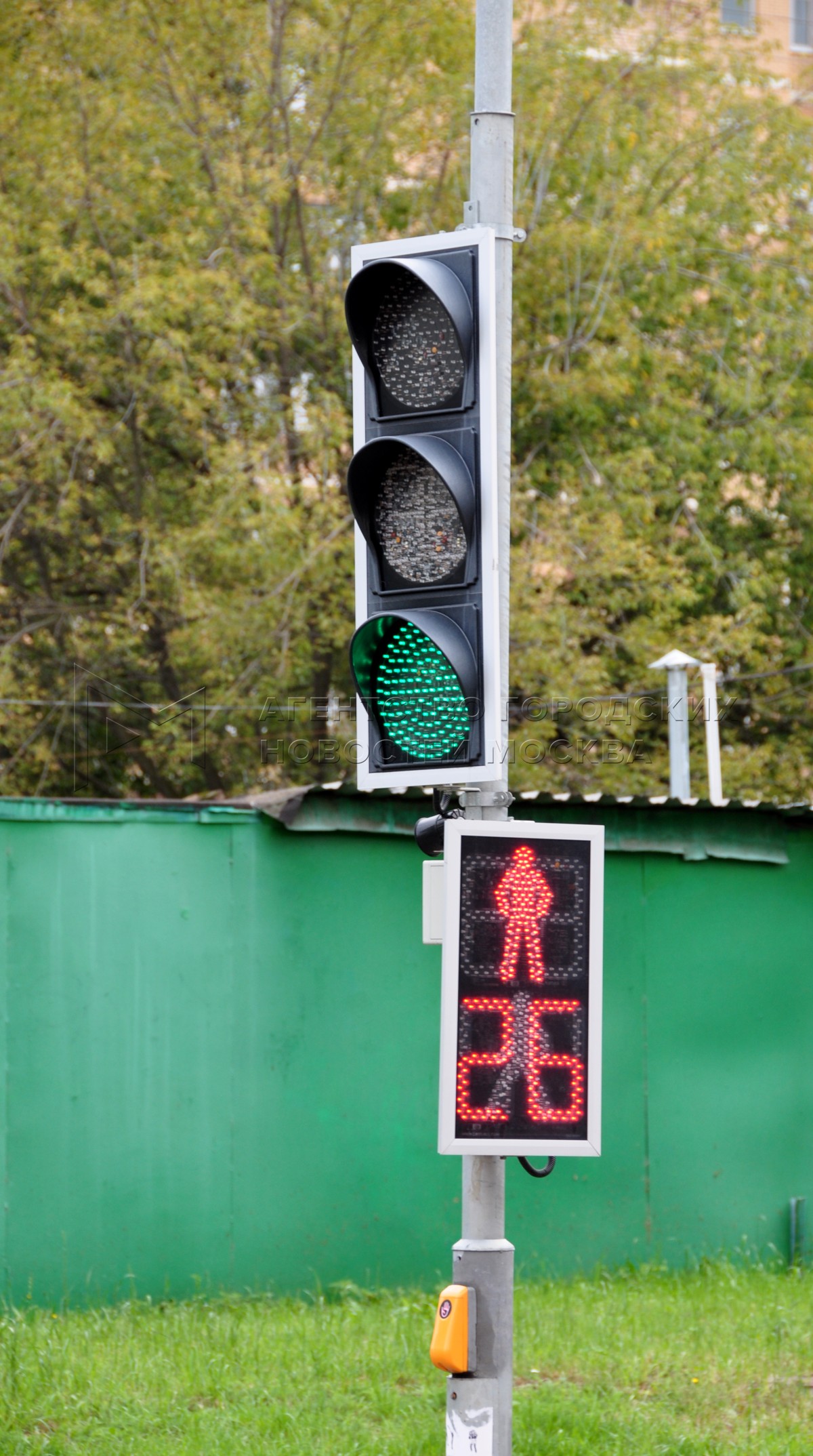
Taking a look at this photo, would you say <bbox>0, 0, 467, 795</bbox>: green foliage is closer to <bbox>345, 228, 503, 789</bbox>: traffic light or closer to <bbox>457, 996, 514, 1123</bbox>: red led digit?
<bbox>345, 228, 503, 789</bbox>: traffic light

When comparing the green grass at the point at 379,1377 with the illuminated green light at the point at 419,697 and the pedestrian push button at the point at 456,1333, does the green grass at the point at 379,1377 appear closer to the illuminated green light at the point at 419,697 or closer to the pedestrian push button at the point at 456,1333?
the pedestrian push button at the point at 456,1333

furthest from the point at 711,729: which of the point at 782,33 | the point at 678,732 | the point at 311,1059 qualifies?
the point at 782,33

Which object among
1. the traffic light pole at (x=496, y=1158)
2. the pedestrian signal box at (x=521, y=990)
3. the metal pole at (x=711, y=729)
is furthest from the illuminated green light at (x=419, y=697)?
the metal pole at (x=711, y=729)

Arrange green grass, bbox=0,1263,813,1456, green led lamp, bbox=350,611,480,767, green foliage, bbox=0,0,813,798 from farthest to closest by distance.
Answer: green foliage, bbox=0,0,813,798
green grass, bbox=0,1263,813,1456
green led lamp, bbox=350,611,480,767

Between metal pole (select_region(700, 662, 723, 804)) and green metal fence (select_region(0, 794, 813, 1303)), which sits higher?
metal pole (select_region(700, 662, 723, 804))

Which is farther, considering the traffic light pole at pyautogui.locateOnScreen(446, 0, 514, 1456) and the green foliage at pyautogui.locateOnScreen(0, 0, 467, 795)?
the green foliage at pyautogui.locateOnScreen(0, 0, 467, 795)

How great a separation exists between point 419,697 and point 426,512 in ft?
1.57

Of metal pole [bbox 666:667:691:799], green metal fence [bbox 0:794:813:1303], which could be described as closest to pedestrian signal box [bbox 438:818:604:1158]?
green metal fence [bbox 0:794:813:1303]

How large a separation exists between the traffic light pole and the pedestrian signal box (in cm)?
25

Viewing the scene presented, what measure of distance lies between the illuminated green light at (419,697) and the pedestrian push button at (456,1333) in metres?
1.41

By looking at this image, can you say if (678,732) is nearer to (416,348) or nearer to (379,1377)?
(379,1377)

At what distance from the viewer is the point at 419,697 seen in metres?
3.99

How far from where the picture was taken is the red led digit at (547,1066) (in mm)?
3812

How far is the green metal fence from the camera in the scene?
7844 mm
